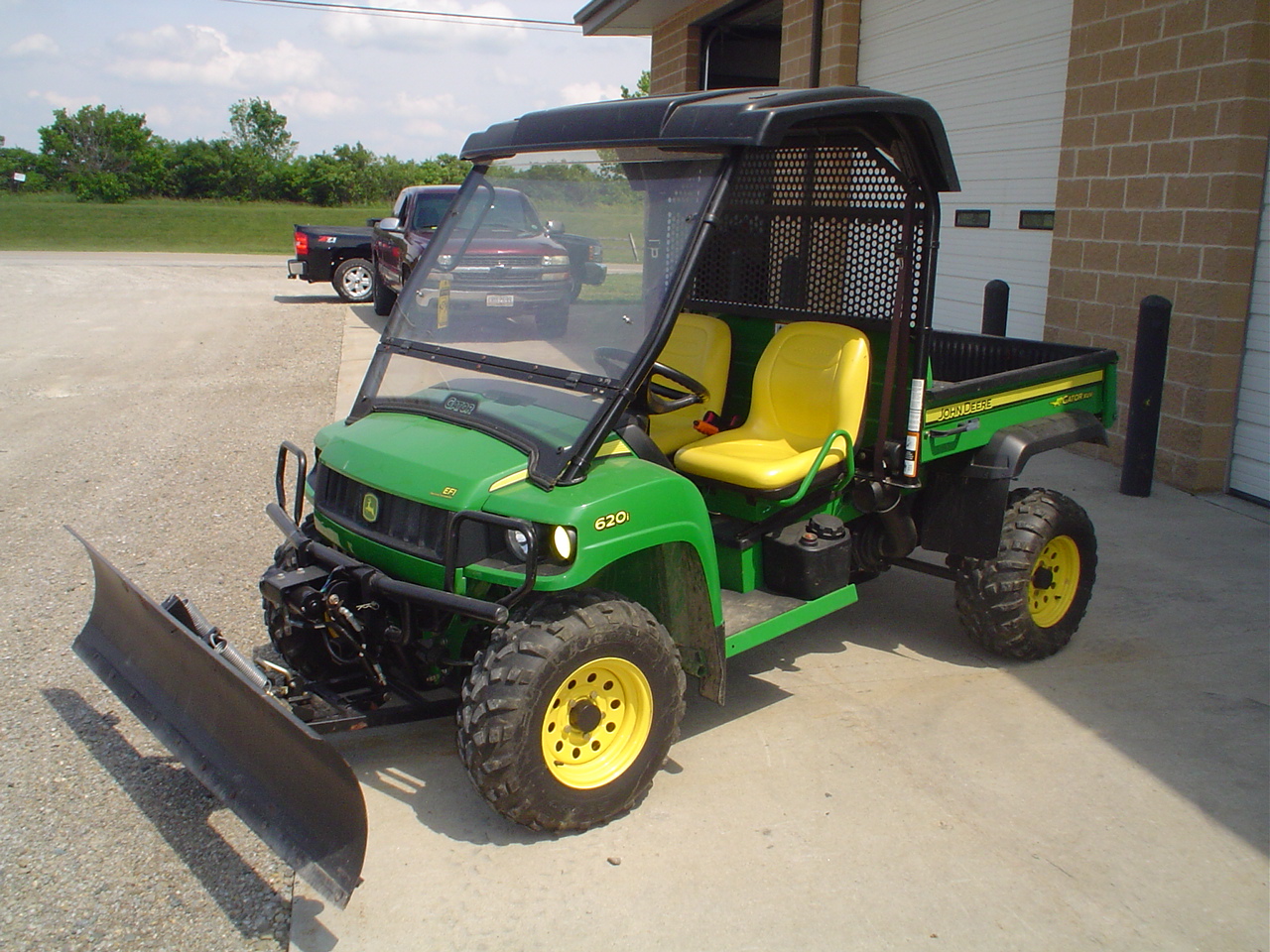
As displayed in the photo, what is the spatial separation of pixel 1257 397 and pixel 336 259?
1507 centimetres

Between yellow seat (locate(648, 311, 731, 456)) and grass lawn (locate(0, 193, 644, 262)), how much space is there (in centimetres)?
2876

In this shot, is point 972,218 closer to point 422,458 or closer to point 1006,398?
point 1006,398

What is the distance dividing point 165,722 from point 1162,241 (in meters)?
6.21

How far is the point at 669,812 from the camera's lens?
3.50m

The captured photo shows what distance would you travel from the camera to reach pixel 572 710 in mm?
3285

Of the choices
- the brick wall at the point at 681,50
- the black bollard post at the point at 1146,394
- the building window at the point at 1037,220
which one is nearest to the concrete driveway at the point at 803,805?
the black bollard post at the point at 1146,394

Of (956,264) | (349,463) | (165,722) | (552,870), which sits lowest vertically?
(552,870)

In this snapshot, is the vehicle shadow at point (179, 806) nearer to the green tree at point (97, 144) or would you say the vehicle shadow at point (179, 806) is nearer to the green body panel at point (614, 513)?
the green body panel at point (614, 513)

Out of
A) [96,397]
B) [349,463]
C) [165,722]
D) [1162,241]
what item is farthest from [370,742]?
[96,397]

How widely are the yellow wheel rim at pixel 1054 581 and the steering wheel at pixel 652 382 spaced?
69.8 inches

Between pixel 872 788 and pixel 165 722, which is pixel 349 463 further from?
pixel 872 788

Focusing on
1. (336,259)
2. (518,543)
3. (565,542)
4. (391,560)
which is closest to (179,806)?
(391,560)

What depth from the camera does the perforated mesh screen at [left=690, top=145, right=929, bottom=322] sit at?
14.1 ft

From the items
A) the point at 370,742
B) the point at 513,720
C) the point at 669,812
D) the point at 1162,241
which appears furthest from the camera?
the point at 1162,241
